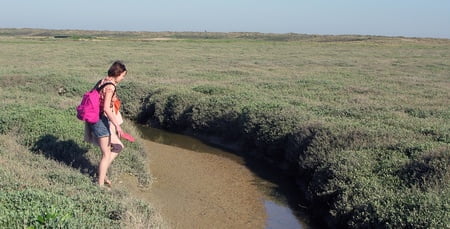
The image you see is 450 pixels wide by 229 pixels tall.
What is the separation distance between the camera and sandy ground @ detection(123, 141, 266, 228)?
7949 mm

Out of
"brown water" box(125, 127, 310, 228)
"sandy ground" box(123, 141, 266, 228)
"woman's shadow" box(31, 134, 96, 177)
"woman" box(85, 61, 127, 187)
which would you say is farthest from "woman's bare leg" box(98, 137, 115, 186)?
"brown water" box(125, 127, 310, 228)

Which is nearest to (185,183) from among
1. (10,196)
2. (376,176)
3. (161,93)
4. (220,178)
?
(220,178)

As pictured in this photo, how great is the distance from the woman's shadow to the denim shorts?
117 centimetres

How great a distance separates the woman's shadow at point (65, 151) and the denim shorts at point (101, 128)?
1.17 metres

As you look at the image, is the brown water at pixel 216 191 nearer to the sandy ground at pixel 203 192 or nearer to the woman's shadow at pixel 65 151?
the sandy ground at pixel 203 192

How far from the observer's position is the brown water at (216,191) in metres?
8.02

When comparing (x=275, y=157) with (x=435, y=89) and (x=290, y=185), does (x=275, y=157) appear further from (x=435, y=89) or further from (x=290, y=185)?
(x=435, y=89)

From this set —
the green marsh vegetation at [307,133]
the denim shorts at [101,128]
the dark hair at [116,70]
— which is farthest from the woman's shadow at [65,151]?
the dark hair at [116,70]

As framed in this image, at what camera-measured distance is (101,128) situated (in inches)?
288

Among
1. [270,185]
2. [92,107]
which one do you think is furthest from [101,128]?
[270,185]

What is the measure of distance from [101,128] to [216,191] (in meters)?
2.86

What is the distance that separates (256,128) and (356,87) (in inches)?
304

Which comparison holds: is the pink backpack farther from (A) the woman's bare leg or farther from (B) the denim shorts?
(A) the woman's bare leg

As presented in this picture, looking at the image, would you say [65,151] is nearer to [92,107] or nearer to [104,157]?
[104,157]
